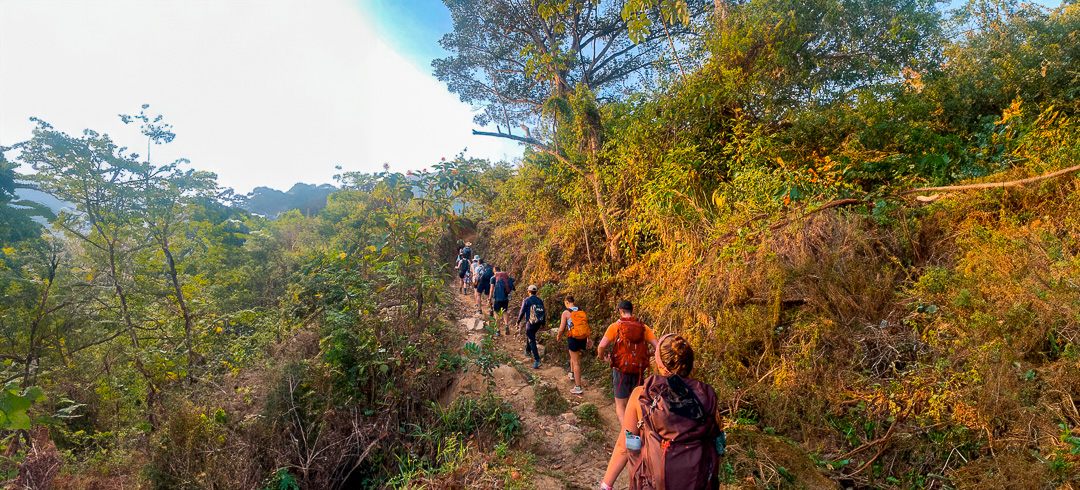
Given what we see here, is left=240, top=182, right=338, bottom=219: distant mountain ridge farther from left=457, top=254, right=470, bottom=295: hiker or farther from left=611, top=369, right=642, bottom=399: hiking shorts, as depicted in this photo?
left=611, top=369, right=642, bottom=399: hiking shorts

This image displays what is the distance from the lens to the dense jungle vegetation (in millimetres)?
Result: 3619

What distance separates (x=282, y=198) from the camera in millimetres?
52438

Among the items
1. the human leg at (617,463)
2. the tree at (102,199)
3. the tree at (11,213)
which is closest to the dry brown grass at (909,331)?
the human leg at (617,463)

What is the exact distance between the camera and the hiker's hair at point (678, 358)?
252 centimetres

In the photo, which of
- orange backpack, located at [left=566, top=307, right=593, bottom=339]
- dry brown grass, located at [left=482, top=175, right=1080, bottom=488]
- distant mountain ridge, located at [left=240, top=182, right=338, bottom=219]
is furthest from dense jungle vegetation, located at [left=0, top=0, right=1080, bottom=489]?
distant mountain ridge, located at [left=240, top=182, right=338, bottom=219]

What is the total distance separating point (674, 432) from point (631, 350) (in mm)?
2033

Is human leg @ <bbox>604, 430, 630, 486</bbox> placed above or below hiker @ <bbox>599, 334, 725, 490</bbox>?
below

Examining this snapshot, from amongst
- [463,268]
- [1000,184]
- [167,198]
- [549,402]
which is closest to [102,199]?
[167,198]

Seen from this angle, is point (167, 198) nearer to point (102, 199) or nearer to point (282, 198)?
point (102, 199)

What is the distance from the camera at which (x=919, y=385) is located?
149 inches

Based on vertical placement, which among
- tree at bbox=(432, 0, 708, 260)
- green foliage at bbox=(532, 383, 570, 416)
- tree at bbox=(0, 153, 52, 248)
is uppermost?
tree at bbox=(432, 0, 708, 260)

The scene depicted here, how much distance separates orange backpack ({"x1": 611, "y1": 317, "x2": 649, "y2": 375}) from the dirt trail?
3.53 ft

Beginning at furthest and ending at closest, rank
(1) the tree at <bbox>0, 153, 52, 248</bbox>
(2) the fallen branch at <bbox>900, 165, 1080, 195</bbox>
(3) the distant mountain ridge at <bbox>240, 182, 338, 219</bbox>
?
(3) the distant mountain ridge at <bbox>240, 182, 338, 219</bbox> < (1) the tree at <bbox>0, 153, 52, 248</bbox> < (2) the fallen branch at <bbox>900, 165, 1080, 195</bbox>

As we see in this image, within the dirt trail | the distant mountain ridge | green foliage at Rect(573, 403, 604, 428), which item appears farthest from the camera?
the distant mountain ridge
